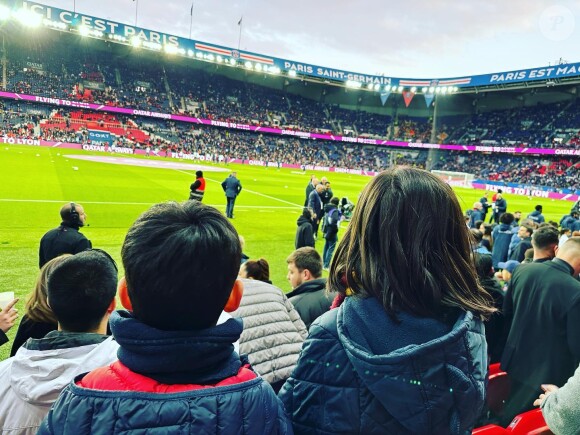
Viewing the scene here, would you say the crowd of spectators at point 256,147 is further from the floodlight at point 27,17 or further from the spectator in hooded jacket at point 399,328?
the spectator in hooded jacket at point 399,328

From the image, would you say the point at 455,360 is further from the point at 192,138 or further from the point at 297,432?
the point at 192,138

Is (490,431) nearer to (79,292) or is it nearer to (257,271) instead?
(79,292)

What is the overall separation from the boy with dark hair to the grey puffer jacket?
3.43 ft

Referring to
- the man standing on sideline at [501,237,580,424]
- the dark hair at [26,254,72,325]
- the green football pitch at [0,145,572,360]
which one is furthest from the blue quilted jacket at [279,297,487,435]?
the man standing on sideline at [501,237,580,424]

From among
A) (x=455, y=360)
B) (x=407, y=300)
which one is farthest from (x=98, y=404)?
(x=455, y=360)

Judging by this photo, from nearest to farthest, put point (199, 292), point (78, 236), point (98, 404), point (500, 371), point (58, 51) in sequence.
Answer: point (98, 404) < point (199, 292) < point (500, 371) < point (78, 236) < point (58, 51)

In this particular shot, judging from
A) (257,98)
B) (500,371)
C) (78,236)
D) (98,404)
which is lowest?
(500,371)

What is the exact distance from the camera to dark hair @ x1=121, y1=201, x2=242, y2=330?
1.43 m

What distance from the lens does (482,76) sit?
59.0 m

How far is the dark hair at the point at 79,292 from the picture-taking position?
95.7 inches

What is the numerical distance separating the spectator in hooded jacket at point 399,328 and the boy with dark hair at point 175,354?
21 centimetres

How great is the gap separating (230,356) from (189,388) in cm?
18

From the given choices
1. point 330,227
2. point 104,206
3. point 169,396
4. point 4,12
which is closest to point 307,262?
point 169,396

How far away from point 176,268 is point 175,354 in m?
0.28
